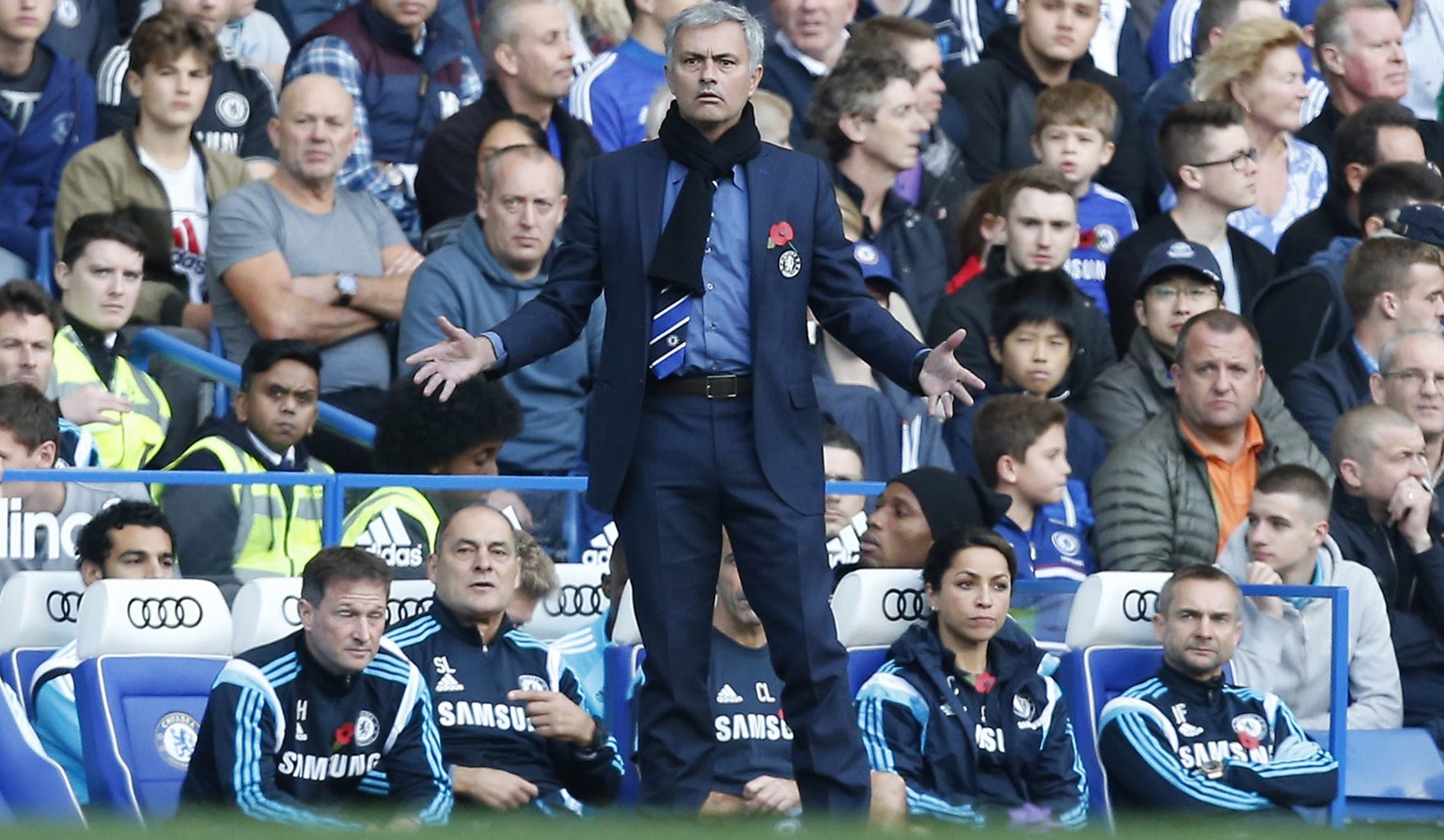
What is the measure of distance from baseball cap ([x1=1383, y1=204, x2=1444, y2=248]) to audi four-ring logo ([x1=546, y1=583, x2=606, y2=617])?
4.18m

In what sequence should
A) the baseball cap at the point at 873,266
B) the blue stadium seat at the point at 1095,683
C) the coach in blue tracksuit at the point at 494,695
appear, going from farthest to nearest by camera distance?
the baseball cap at the point at 873,266 < the blue stadium seat at the point at 1095,683 < the coach in blue tracksuit at the point at 494,695

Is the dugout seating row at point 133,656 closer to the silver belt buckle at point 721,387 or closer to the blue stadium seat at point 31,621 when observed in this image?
the blue stadium seat at point 31,621

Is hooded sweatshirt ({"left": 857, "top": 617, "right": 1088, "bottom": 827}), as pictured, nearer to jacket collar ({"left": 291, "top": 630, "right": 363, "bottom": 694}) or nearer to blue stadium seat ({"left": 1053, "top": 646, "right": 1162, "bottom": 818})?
blue stadium seat ({"left": 1053, "top": 646, "right": 1162, "bottom": 818})

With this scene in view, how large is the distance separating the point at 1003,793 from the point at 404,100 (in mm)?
4735

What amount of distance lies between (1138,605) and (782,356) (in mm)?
2371

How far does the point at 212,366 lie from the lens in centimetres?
914

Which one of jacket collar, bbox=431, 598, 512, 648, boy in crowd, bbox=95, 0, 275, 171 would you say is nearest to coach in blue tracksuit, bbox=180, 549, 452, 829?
jacket collar, bbox=431, 598, 512, 648

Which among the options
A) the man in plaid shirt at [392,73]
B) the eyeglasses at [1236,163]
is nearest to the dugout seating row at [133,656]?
the man in plaid shirt at [392,73]

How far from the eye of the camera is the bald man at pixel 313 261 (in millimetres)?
9461

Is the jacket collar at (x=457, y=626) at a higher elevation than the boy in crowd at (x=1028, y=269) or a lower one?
lower

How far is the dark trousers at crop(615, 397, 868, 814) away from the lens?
6008 millimetres

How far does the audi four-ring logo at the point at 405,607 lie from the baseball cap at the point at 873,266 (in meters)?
2.53

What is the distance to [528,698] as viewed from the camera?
291 inches

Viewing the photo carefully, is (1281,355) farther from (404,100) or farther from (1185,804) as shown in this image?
(404,100)
